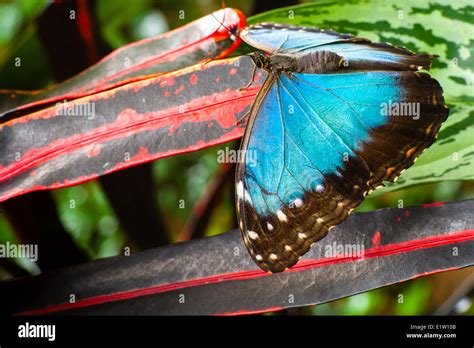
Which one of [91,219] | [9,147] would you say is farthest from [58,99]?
[91,219]

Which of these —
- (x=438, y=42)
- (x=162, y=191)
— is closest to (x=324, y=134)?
(x=438, y=42)

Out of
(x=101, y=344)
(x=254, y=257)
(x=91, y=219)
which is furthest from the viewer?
(x=91, y=219)

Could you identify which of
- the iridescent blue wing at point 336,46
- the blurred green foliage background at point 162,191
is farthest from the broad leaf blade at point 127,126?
the blurred green foliage background at point 162,191

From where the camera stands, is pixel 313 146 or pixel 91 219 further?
pixel 91 219

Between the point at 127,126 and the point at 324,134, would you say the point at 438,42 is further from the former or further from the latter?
the point at 127,126

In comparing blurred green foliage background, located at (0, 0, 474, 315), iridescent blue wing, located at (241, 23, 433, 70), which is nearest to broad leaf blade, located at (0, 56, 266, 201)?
iridescent blue wing, located at (241, 23, 433, 70)

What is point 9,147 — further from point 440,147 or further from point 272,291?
point 440,147

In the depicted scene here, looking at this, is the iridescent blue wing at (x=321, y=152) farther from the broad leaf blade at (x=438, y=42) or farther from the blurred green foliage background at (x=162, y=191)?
the blurred green foliage background at (x=162, y=191)

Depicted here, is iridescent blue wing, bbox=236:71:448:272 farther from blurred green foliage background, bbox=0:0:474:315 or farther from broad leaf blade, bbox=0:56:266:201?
blurred green foliage background, bbox=0:0:474:315
